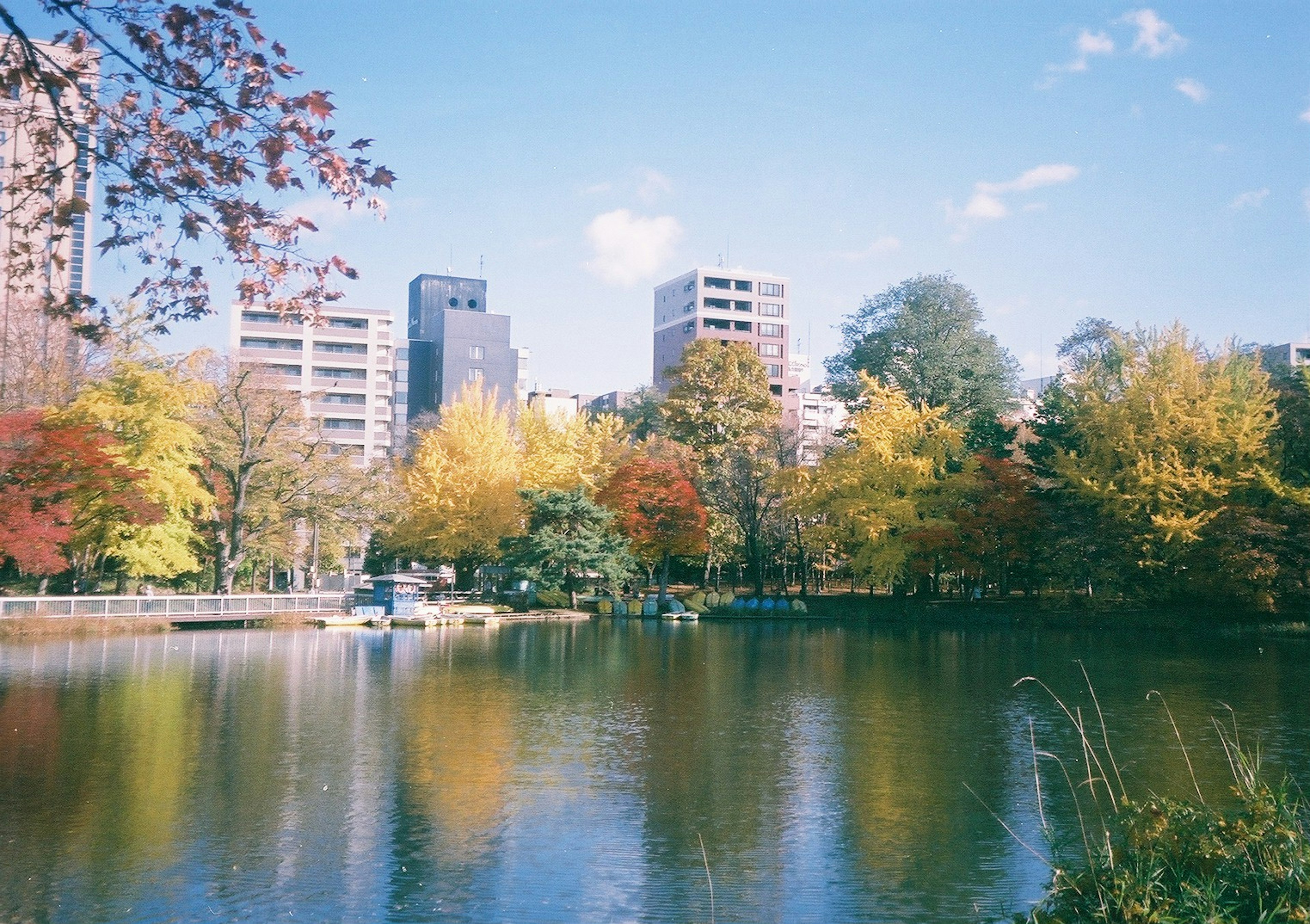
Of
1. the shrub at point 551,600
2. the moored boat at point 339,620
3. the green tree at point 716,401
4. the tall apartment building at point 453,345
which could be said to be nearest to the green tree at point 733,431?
the green tree at point 716,401

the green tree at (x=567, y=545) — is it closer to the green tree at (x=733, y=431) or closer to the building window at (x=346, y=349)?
the green tree at (x=733, y=431)

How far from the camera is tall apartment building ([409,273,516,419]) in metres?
79.8

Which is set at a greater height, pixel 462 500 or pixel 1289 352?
pixel 1289 352

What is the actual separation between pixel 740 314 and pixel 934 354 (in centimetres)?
3829

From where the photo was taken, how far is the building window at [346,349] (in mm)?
76750

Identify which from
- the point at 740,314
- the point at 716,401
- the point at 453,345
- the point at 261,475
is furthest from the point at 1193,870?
the point at 740,314

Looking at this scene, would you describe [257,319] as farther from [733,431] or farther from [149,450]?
[149,450]

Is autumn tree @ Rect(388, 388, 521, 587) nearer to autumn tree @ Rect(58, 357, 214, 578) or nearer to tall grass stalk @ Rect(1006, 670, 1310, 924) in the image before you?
autumn tree @ Rect(58, 357, 214, 578)

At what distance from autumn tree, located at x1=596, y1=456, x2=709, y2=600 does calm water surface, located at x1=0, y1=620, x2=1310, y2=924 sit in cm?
2018

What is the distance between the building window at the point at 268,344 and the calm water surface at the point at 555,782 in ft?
176

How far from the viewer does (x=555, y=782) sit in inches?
476

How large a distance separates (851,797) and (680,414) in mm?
40138

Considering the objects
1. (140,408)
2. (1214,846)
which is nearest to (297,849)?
(1214,846)

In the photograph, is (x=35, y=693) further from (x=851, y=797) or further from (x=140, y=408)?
(x=140, y=408)
